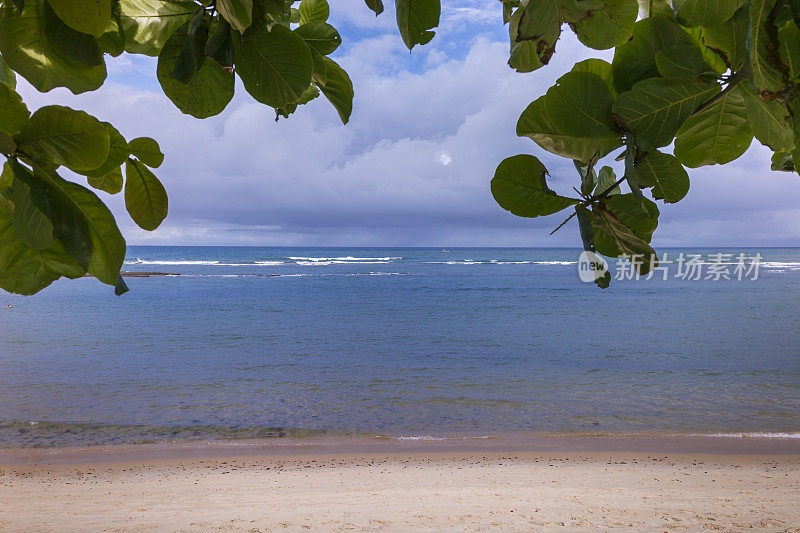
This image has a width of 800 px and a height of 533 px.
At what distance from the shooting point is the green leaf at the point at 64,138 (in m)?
0.34

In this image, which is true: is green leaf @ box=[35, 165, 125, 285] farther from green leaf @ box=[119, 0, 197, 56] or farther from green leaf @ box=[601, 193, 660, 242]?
green leaf @ box=[601, 193, 660, 242]

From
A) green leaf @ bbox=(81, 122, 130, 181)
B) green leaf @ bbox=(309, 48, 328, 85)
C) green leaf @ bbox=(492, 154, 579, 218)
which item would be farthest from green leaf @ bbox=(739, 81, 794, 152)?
green leaf @ bbox=(81, 122, 130, 181)

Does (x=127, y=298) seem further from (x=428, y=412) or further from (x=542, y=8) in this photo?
(x=542, y=8)

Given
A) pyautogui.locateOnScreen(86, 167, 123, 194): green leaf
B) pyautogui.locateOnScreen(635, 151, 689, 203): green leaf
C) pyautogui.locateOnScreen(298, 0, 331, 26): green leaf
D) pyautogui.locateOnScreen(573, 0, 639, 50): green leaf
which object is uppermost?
pyautogui.locateOnScreen(298, 0, 331, 26): green leaf

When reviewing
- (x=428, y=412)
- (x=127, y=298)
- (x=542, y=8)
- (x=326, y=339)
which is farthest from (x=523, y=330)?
(x=127, y=298)

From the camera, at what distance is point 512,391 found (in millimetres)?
7574

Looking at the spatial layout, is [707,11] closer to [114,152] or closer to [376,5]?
[376,5]

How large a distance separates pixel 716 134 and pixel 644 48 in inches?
3.9

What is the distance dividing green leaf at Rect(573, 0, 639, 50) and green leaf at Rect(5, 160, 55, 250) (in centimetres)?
39

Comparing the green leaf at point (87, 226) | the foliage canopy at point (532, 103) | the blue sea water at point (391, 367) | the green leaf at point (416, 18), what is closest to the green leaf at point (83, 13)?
the foliage canopy at point (532, 103)

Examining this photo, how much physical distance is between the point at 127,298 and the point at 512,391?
16.6 metres

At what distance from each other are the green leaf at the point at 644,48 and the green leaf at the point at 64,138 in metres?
0.35

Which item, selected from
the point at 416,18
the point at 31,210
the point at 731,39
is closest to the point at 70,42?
the point at 31,210

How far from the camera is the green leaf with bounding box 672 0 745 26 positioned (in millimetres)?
327
